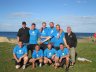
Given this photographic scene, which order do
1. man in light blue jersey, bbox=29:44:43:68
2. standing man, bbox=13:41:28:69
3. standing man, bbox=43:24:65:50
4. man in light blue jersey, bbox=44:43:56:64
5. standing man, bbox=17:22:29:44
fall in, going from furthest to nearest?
standing man, bbox=43:24:65:50 < standing man, bbox=17:22:29:44 < man in light blue jersey, bbox=44:43:56:64 < man in light blue jersey, bbox=29:44:43:68 < standing man, bbox=13:41:28:69

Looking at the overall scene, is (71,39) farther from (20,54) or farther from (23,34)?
(20,54)

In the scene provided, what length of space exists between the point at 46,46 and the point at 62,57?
4.87 feet

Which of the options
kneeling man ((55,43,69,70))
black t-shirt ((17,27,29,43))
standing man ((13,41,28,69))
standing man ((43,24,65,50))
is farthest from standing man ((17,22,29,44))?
kneeling man ((55,43,69,70))

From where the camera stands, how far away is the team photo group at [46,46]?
1584 cm

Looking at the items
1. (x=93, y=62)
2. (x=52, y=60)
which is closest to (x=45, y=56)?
(x=52, y=60)

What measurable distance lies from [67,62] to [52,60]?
1115 mm

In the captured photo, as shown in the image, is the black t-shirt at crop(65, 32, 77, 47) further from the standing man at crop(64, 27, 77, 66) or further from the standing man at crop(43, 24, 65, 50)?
the standing man at crop(43, 24, 65, 50)

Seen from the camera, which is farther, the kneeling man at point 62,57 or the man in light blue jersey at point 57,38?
the man in light blue jersey at point 57,38

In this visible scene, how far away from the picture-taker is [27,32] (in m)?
16.4

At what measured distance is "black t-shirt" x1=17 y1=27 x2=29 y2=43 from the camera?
16.3 m

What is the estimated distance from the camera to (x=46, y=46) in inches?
658

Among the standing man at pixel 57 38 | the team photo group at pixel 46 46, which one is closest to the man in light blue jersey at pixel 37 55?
the team photo group at pixel 46 46

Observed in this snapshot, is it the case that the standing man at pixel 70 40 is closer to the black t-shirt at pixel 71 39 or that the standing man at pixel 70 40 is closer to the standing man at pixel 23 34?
the black t-shirt at pixel 71 39

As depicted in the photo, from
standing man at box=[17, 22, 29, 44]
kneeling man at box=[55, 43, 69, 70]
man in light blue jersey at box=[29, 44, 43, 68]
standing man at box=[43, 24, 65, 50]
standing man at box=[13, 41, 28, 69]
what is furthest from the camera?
standing man at box=[43, 24, 65, 50]
